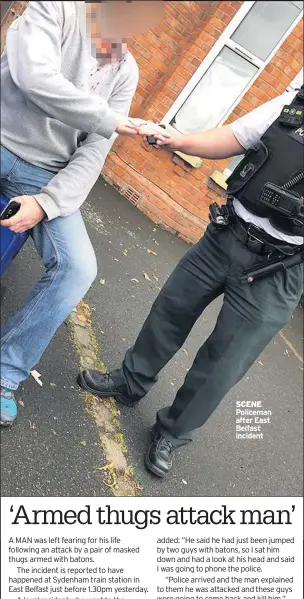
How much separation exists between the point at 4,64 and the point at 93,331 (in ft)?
7.33

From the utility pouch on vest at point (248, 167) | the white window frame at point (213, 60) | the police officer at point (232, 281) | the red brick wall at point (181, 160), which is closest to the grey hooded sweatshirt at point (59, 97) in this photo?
the police officer at point (232, 281)

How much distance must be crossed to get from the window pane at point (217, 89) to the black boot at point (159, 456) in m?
3.70

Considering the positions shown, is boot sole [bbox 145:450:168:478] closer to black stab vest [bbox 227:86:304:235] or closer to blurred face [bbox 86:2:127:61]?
black stab vest [bbox 227:86:304:235]

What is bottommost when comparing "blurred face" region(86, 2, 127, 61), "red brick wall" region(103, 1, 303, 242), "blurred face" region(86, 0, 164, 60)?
"red brick wall" region(103, 1, 303, 242)

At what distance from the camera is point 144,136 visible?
170 centimetres

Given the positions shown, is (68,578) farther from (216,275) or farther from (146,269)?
(146,269)

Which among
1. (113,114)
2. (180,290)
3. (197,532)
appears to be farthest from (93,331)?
(113,114)

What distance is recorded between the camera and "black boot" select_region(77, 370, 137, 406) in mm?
2762

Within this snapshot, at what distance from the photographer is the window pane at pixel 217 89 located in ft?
18.2

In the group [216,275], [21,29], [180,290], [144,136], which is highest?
[21,29]

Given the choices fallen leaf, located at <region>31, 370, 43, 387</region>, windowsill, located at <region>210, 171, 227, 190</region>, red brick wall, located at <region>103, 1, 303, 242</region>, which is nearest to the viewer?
fallen leaf, located at <region>31, 370, 43, 387</region>

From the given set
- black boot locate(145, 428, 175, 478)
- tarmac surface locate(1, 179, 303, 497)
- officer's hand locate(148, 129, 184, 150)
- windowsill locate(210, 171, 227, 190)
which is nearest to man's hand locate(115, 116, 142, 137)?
officer's hand locate(148, 129, 184, 150)

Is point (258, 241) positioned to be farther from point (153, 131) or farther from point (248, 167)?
point (153, 131)

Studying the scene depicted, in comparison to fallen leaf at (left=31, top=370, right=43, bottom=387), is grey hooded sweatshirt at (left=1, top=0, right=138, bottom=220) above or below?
above
